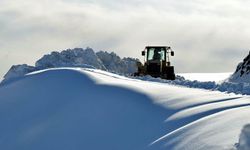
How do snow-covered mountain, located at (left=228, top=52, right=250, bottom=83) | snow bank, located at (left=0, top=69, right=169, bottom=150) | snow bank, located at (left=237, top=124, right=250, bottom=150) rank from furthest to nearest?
1. snow-covered mountain, located at (left=228, top=52, right=250, bottom=83)
2. snow bank, located at (left=0, top=69, right=169, bottom=150)
3. snow bank, located at (left=237, top=124, right=250, bottom=150)

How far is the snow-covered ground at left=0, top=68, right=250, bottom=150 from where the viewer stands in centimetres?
441

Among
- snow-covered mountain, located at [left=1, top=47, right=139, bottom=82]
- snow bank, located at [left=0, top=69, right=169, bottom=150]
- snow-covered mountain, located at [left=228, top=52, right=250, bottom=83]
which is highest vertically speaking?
snow-covered mountain, located at [left=1, top=47, right=139, bottom=82]

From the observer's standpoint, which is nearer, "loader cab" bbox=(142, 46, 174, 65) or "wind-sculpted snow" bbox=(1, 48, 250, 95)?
"loader cab" bbox=(142, 46, 174, 65)

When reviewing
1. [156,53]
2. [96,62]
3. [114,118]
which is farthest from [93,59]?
[114,118]

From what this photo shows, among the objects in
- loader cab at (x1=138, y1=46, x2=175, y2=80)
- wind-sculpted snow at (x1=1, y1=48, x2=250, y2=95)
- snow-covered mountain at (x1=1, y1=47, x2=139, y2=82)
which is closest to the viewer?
loader cab at (x1=138, y1=46, x2=175, y2=80)

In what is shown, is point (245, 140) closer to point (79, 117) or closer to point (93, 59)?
point (79, 117)

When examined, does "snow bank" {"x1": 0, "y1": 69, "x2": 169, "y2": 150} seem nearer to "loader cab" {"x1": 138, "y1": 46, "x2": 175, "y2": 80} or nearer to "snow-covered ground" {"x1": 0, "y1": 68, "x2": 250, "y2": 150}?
"snow-covered ground" {"x1": 0, "y1": 68, "x2": 250, "y2": 150}

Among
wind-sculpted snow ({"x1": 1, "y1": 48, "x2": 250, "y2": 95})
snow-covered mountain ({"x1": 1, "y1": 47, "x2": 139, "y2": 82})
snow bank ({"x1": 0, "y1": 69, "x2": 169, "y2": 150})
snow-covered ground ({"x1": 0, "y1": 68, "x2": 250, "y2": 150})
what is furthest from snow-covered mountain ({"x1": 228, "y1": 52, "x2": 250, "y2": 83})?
snow-covered ground ({"x1": 0, "y1": 68, "x2": 250, "y2": 150})

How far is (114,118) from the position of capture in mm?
5668

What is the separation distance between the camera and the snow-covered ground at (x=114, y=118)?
441 cm

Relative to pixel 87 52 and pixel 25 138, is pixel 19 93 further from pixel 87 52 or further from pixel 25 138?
pixel 87 52

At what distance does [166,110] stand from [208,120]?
0.85 metres

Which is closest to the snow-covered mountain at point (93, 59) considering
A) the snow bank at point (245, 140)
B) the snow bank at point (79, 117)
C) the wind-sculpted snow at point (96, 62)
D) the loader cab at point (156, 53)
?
the wind-sculpted snow at point (96, 62)

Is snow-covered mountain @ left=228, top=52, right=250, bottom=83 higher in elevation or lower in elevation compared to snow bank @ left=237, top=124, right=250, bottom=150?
higher
